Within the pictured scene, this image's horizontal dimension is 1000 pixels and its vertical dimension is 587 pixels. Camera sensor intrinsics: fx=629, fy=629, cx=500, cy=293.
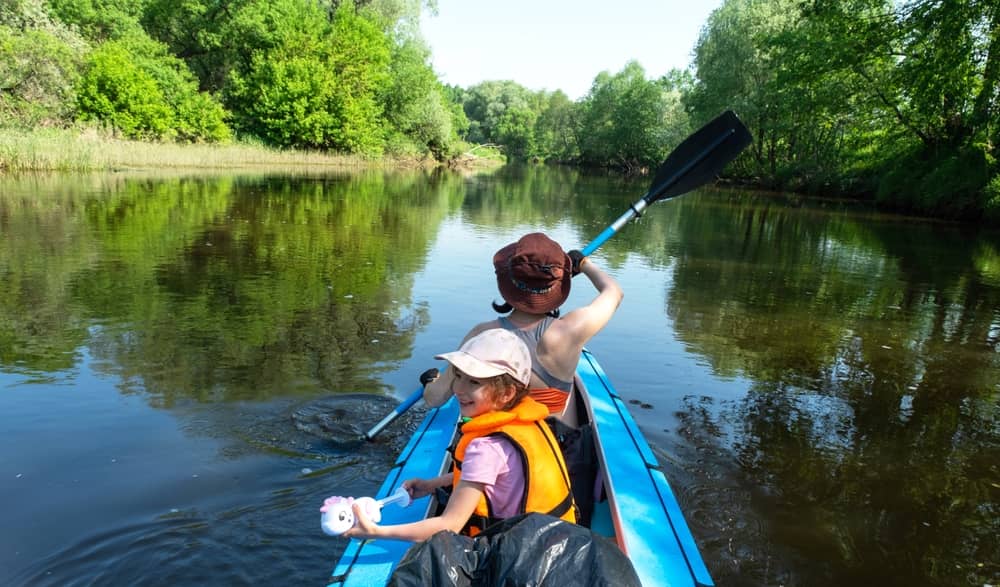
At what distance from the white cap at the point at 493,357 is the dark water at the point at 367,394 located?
1638 mm

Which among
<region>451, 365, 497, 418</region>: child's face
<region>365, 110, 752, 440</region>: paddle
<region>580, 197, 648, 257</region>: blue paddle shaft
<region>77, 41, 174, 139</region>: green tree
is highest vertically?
<region>77, 41, 174, 139</region>: green tree

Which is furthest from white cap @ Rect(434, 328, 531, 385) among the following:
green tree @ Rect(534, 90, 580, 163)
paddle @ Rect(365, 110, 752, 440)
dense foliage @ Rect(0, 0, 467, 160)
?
green tree @ Rect(534, 90, 580, 163)

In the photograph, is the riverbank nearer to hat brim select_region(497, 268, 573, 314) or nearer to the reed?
the reed

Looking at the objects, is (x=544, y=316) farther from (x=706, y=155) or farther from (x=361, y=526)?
(x=706, y=155)

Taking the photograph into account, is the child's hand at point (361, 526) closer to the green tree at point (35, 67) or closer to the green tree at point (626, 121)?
the green tree at point (35, 67)

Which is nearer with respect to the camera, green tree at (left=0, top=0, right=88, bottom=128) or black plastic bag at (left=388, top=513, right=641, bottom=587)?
black plastic bag at (left=388, top=513, right=641, bottom=587)

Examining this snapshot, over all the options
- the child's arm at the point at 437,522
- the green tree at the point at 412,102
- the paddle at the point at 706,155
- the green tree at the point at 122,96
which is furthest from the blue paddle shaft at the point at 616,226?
the green tree at the point at 412,102

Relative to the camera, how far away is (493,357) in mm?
1872

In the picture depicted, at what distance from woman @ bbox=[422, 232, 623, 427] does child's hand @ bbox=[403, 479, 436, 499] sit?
34 centimetres

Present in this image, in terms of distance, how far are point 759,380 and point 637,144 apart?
56702mm

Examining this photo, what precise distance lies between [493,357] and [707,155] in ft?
12.2

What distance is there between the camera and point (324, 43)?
37094mm

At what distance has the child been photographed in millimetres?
1826

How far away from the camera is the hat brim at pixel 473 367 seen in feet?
5.97
